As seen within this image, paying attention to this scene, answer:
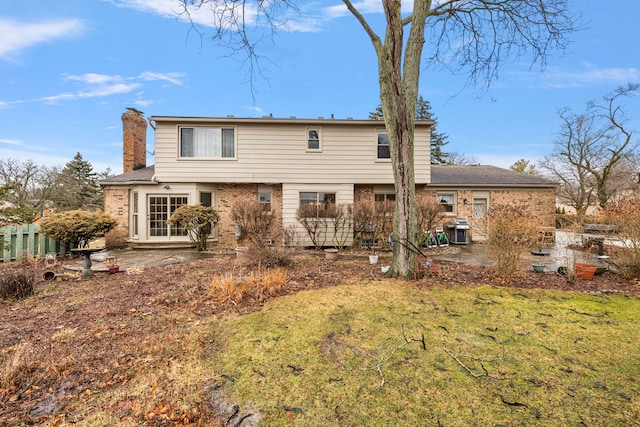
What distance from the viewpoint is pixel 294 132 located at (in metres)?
12.1

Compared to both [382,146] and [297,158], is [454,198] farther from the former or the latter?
Result: [297,158]

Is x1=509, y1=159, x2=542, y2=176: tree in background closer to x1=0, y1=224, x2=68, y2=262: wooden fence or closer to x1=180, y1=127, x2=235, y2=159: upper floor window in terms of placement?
x1=180, y1=127, x2=235, y2=159: upper floor window

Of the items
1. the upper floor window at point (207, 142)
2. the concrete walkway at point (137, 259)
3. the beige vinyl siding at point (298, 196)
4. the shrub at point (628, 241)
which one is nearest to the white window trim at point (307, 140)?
the beige vinyl siding at point (298, 196)

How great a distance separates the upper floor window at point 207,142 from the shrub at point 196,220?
8.55 feet

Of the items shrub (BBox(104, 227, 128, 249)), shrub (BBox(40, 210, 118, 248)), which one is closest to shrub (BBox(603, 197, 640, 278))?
shrub (BBox(40, 210, 118, 248))

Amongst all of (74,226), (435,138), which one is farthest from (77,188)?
(435,138)

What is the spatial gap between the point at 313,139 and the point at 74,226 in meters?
9.10

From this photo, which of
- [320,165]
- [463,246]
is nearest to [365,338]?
[320,165]

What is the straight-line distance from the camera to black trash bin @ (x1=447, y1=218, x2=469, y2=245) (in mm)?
12829

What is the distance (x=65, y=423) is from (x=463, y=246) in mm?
13485

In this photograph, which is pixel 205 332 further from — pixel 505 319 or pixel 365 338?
pixel 505 319

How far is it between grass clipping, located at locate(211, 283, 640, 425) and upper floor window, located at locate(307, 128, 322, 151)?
29.0 feet

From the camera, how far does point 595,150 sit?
18547mm

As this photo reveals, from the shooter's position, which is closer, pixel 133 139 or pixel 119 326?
pixel 119 326
